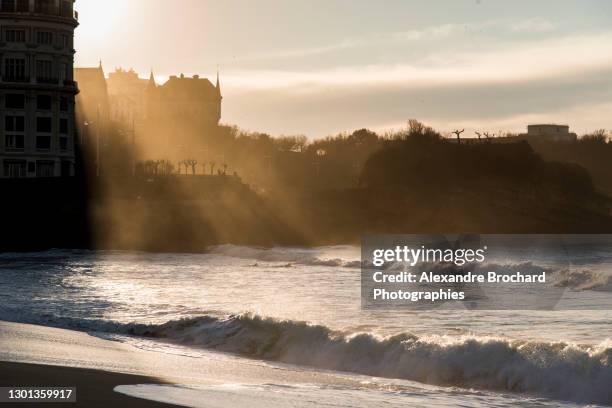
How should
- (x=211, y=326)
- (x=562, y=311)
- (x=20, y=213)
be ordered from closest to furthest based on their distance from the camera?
(x=211, y=326) < (x=562, y=311) < (x=20, y=213)

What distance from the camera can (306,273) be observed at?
69.8 metres

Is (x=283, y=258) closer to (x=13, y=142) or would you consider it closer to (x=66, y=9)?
(x=13, y=142)

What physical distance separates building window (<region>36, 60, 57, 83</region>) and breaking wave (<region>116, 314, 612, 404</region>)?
96893 millimetres

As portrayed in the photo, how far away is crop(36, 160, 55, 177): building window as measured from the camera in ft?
410

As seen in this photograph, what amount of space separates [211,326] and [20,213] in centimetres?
8185

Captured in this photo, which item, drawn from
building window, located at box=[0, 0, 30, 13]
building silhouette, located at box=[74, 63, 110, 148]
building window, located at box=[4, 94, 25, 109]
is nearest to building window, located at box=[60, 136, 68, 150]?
building window, located at box=[4, 94, 25, 109]

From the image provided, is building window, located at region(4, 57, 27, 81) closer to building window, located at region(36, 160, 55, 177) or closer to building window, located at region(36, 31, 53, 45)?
building window, located at region(36, 31, 53, 45)

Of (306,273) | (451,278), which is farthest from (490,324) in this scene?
(306,273)

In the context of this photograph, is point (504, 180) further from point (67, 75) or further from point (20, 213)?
point (20, 213)

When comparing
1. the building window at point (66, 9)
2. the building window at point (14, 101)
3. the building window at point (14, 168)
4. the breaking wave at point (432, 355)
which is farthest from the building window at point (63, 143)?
the breaking wave at point (432, 355)

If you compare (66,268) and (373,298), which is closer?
(373,298)

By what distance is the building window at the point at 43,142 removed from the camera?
125 metres

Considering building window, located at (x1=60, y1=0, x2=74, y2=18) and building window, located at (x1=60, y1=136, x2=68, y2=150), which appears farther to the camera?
building window, located at (x1=60, y1=136, x2=68, y2=150)

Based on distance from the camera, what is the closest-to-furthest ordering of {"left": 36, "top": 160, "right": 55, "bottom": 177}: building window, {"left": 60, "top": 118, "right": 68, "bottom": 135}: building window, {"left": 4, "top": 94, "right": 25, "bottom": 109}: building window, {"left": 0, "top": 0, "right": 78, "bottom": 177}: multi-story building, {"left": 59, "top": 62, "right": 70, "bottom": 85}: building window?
{"left": 0, "top": 0, "right": 78, "bottom": 177}: multi-story building < {"left": 36, "top": 160, "right": 55, "bottom": 177}: building window < {"left": 4, "top": 94, "right": 25, "bottom": 109}: building window < {"left": 59, "top": 62, "right": 70, "bottom": 85}: building window < {"left": 60, "top": 118, "right": 68, "bottom": 135}: building window
